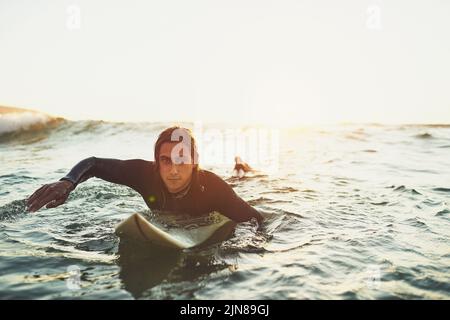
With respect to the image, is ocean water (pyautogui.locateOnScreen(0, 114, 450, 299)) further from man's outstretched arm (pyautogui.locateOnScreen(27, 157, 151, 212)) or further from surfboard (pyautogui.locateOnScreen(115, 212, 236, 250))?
man's outstretched arm (pyautogui.locateOnScreen(27, 157, 151, 212))

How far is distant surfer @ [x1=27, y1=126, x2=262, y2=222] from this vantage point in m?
4.90

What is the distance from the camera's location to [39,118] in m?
25.7

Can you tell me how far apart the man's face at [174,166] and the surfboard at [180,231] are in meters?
0.48

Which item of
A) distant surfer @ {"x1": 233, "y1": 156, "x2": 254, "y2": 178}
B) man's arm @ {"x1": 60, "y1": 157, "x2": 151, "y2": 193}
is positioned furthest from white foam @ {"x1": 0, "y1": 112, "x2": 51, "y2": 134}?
man's arm @ {"x1": 60, "y1": 157, "x2": 151, "y2": 193}

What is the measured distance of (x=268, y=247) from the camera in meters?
4.59

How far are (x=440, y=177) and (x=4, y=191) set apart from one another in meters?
9.65

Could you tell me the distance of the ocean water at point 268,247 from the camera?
3406 millimetres

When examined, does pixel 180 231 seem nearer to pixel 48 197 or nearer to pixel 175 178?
pixel 175 178

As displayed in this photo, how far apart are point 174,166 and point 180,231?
75 cm

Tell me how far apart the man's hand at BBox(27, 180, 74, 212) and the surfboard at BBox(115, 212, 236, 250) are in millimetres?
648

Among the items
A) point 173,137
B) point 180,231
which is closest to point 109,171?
point 173,137

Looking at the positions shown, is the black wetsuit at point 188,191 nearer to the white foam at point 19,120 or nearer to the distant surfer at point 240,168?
the distant surfer at point 240,168

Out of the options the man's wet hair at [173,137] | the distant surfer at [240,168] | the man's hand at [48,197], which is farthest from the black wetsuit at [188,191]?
the distant surfer at [240,168]

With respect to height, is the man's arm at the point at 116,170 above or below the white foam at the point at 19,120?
below
